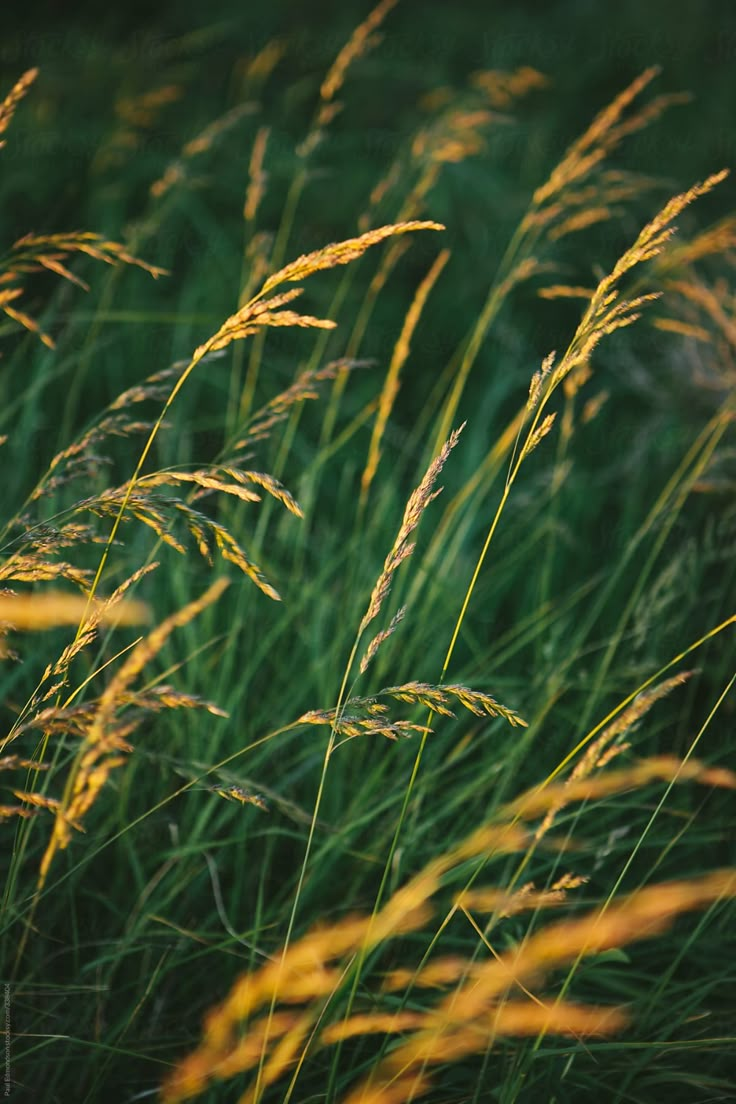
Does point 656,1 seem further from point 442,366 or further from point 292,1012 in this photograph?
point 292,1012

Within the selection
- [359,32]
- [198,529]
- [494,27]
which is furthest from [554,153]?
[198,529]

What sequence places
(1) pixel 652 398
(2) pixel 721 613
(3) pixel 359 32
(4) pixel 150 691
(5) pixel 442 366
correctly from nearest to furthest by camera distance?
(4) pixel 150 691, (3) pixel 359 32, (2) pixel 721 613, (1) pixel 652 398, (5) pixel 442 366

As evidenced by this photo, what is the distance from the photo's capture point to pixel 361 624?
37.4 inches

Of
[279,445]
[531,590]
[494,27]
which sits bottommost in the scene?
Answer: [531,590]

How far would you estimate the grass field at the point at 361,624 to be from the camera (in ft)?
3.59

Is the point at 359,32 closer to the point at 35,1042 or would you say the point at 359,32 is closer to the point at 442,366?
the point at 442,366

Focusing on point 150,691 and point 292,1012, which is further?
point 292,1012

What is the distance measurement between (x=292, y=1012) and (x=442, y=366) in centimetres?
208

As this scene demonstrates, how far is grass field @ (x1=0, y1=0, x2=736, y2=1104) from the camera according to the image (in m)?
1.09

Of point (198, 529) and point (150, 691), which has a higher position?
point (198, 529)

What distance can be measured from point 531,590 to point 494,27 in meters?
2.71

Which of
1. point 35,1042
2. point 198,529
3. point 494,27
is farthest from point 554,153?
point 35,1042

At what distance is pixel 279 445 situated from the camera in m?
2.36

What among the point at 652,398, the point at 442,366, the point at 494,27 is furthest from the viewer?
the point at 494,27
